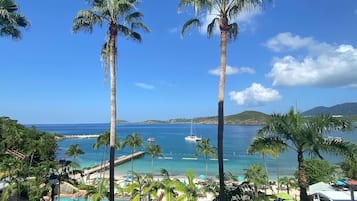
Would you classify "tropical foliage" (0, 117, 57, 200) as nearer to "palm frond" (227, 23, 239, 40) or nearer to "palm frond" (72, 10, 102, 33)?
"palm frond" (72, 10, 102, 33)

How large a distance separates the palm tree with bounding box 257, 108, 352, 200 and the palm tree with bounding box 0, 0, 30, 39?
437 inches

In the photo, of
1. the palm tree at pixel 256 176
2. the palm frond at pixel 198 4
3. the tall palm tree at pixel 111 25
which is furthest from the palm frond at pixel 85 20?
the palm tree at pixel 256 176

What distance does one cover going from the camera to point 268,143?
12.5 metres

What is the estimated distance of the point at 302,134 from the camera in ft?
39.1

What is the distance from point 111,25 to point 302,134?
8299 mm

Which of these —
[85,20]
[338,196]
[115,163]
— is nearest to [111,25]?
[85,20]

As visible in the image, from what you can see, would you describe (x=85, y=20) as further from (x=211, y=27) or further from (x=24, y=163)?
(x=24, y=163)

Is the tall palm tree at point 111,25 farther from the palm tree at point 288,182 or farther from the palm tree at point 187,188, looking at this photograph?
the palm tree at point 288,182

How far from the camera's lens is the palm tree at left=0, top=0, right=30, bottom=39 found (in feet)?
43.0

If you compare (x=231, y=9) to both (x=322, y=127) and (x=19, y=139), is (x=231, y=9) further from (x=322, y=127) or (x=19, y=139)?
(x=19, y=139)

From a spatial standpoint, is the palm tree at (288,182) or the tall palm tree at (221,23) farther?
the palm tree at (288,182)

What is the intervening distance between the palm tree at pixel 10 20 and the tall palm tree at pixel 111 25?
3057 mm

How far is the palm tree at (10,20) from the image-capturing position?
43.0 ft

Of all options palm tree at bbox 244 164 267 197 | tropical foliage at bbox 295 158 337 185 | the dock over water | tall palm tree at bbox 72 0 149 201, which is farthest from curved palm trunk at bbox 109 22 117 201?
the dock over water
